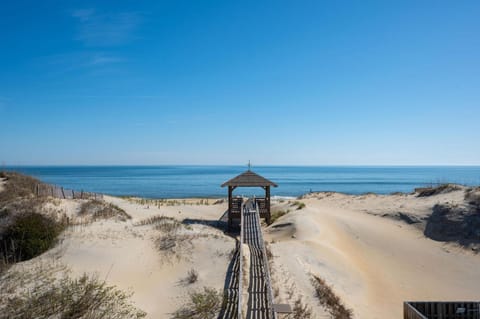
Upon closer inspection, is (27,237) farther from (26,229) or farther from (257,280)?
(257,280)

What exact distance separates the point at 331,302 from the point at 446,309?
10.3 feet

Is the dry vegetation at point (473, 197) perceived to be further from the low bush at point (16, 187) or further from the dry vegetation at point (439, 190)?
the low bush at point (16, 187)

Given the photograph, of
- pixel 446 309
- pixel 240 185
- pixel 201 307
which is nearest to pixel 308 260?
pixel 446 309

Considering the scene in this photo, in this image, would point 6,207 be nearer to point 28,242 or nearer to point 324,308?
point 28,242

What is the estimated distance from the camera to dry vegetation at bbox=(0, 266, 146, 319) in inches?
299

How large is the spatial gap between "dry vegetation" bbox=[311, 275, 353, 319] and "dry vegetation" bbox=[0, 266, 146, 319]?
16.9 ft

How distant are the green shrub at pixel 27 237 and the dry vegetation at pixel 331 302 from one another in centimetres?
916

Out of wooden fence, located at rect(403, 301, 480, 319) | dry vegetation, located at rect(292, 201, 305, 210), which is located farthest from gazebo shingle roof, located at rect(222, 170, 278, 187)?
wooden fence, located at rect(403, 301, 480, 319)

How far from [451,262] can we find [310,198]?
17.2 metres

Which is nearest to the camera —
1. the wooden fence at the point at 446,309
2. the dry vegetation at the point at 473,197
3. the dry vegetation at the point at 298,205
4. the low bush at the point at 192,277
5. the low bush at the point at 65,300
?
the low bush at the point at 65,300

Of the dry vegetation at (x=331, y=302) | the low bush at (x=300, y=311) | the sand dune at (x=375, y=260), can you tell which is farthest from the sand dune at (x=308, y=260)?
the low bush at (x=300, y=311)

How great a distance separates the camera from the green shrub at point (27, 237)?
1089 cm

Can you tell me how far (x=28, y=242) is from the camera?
11086 mm

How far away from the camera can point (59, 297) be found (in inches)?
317
